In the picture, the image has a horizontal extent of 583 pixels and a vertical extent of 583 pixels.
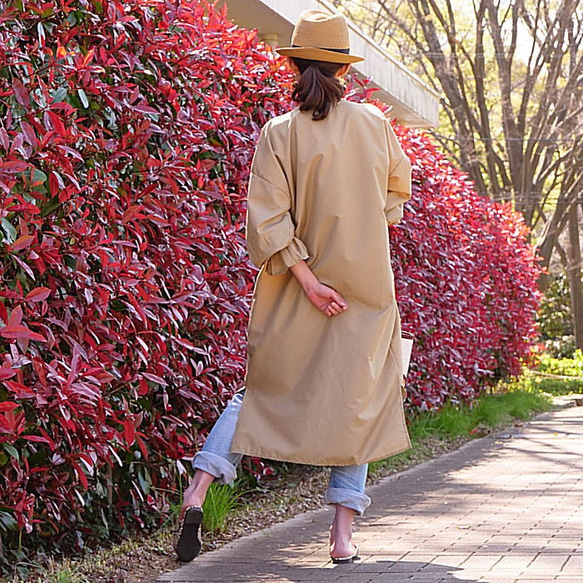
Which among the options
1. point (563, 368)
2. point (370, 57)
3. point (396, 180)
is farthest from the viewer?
point (563, 368)

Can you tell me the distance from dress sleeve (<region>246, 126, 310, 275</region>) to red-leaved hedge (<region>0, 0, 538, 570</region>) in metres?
0.44

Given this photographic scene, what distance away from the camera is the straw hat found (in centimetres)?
400

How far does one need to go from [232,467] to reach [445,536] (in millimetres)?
1204

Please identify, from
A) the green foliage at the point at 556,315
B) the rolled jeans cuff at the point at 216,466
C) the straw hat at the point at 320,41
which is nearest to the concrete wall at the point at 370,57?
the straw hat at the point at 320,41

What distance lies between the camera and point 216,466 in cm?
394

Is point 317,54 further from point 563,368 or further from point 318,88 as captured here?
point 563,368

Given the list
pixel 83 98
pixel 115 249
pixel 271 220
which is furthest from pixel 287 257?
pixel 83 98

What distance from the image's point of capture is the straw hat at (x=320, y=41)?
3996 mm

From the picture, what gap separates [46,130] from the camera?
3461mm

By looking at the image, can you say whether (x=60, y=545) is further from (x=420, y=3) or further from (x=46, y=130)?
(x=420, y=3)

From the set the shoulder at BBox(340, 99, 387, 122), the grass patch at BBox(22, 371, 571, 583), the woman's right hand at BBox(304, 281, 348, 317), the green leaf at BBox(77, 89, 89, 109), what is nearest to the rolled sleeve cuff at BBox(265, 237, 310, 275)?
the woman's right hand at BBox(304, 281, 348, 317)

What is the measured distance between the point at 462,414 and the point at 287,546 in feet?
18.4

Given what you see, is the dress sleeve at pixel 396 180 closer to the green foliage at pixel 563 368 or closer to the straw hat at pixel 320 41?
the straw hat at pixel 320 41

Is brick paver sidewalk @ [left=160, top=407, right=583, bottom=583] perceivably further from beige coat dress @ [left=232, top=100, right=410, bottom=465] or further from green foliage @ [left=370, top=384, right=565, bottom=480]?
green foliage @ [left=370, top=384, right=565, bottom=480]
